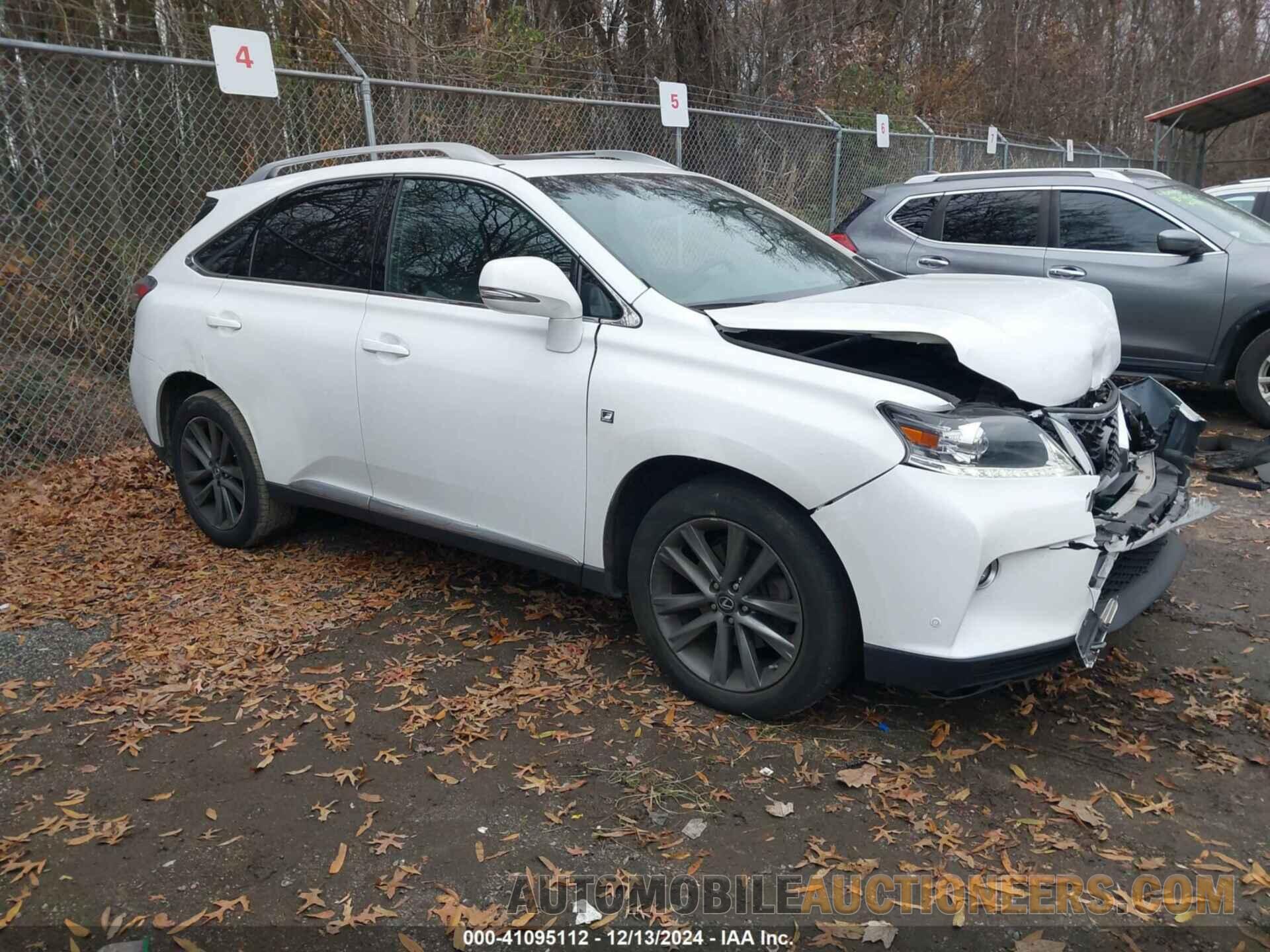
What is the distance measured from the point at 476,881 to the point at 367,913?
29 centimetres

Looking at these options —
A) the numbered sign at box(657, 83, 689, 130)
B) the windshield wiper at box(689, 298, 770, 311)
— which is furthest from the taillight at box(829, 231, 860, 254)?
the windshield wiper at box(689, 298, 770, 311)

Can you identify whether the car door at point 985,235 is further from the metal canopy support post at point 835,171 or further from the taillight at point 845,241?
the metal canopy support post at point 835,171

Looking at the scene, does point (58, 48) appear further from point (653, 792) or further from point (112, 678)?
point (653, 792)

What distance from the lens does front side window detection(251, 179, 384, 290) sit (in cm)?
437

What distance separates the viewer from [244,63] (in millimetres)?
6352

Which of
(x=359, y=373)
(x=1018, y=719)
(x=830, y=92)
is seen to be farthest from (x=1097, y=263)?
(x=830, y=92)

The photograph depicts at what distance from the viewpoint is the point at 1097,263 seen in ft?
25.0

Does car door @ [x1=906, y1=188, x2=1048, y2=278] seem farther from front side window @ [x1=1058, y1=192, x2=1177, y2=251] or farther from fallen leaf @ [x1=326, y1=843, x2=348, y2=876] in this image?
fallen leaf @ [x1=326, y1=843, x2=348, y2=876]

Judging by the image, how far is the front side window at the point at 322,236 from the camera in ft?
14.3

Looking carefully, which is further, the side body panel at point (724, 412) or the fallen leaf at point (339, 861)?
the side body panel at point (724, 412)

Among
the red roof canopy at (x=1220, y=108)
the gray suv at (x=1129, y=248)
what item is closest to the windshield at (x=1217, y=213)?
the gray suv at (x=1129, y=248)

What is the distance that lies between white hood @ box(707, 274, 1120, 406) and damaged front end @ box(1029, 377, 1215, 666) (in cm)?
11

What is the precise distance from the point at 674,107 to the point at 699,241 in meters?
5.48

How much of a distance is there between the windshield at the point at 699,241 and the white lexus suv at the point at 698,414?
0.02 meters
